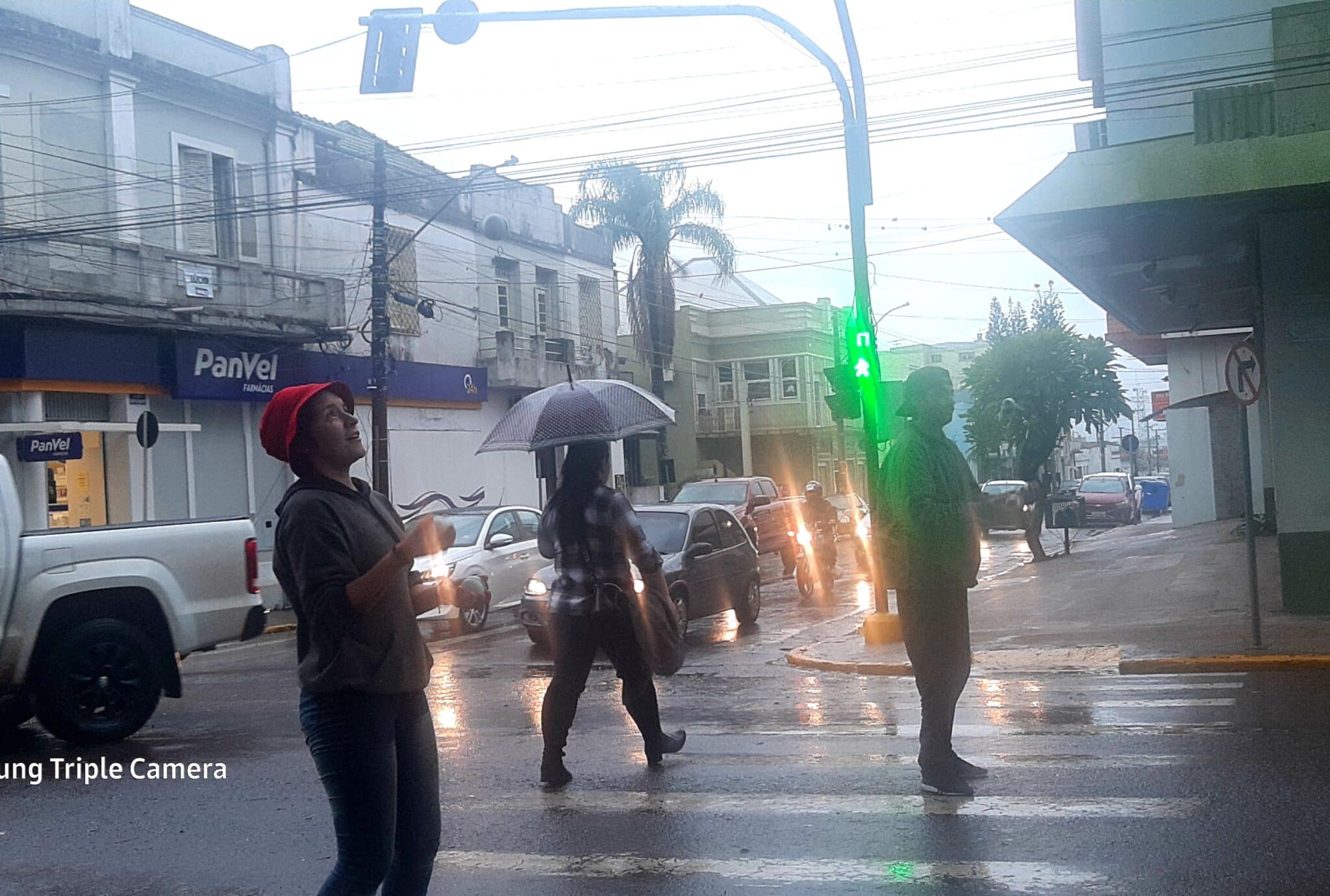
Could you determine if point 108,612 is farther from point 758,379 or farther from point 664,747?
point 758,379

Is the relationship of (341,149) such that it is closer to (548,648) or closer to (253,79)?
(253,79)

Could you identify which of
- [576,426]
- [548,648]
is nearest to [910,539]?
[576,426]

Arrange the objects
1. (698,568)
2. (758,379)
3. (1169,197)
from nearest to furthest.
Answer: (1169,197)
(698,568)
(758,379)

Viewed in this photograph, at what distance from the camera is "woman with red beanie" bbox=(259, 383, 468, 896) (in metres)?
3.58

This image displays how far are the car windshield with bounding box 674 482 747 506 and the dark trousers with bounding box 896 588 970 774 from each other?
19570mm

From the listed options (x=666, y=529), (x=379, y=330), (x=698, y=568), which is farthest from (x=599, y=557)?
(x=379, y=330)

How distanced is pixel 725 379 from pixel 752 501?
23.8m

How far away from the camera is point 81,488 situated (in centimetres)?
2033

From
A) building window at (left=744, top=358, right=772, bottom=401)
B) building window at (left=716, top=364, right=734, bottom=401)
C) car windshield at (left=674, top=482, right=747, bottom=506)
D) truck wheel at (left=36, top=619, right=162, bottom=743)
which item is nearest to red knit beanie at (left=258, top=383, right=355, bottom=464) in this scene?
truck wheel at (left=36, top=619, right=162, bottom=743)

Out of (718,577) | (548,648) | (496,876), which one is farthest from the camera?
(718,577)

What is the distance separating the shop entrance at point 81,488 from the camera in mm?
19781

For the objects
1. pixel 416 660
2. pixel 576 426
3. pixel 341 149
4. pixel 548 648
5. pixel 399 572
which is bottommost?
pixel 548 648

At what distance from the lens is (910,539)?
6.28m

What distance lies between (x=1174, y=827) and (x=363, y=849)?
142 inches
